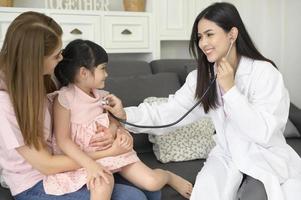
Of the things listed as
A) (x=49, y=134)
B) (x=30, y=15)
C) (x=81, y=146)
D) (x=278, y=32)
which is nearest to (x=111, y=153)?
(x=81, y=146)

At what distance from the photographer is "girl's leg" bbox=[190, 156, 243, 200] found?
4.55 ft

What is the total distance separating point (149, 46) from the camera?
275cm

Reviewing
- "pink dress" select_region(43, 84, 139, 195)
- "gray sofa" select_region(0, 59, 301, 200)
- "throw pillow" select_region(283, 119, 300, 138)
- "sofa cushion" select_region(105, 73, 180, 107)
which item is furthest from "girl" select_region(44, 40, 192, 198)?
"throw pillow" select_region(283, 119, 300, 138)

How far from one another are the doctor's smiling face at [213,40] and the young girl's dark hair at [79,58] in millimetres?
407

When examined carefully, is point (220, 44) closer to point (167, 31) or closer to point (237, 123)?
point (237, 123)

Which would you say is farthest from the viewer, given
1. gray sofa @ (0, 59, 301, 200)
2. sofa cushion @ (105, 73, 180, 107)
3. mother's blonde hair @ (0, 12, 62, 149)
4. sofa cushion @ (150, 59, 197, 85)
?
sofa cushion @ (150, 59, 197, 85)

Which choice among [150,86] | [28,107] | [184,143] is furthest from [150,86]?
[28,107]

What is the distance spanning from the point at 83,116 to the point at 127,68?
93cm

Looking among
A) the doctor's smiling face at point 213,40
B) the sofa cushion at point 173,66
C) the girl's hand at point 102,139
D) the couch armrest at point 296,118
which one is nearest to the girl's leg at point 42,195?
the girl's hand at point 102,139

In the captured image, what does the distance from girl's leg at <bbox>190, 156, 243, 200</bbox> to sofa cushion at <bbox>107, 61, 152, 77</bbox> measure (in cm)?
94

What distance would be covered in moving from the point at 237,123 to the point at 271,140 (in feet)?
0.54

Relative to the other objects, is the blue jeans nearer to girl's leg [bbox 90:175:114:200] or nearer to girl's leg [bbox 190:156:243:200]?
girl's leg [bbox 90:175:114:200]

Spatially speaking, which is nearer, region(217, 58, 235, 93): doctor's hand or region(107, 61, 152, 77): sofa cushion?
region(217, 58, 235, 93): doctor's hand

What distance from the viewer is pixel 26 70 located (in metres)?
1.19
